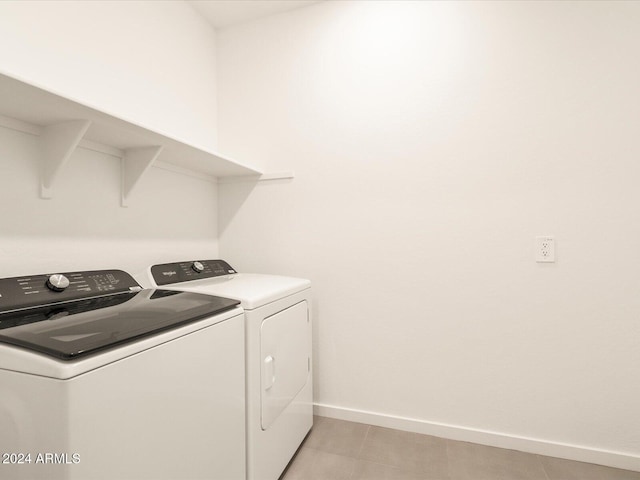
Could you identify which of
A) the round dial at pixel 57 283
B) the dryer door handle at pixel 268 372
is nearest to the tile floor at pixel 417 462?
the dryer door handle at pixel 268 372

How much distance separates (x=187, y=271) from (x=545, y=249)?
6.31 feet

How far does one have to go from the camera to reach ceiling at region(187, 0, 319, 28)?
79.4 inches

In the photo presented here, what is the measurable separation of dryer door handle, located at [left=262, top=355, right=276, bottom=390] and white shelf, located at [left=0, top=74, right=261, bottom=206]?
106 cm

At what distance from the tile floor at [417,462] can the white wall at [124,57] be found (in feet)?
5.69

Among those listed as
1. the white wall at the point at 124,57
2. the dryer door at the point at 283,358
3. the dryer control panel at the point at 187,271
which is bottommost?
the dryer door at the point at 283,358

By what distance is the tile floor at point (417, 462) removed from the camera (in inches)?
57.7

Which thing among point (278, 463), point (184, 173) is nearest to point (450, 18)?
point (184, 173)

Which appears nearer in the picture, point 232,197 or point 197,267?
point 197,267

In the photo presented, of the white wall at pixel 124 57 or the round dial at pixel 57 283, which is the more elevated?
the white wall at pixel 124 57

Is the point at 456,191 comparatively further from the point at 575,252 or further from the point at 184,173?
the point at 184,173

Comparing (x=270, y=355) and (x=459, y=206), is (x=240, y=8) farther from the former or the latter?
(x=270, y=355)

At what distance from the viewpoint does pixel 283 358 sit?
1.45 metres

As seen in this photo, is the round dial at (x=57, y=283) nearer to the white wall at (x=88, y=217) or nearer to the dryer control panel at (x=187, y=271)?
the white wall at (x=88, y=217)

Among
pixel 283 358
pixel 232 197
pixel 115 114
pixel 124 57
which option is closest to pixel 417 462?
pixel 283 358
